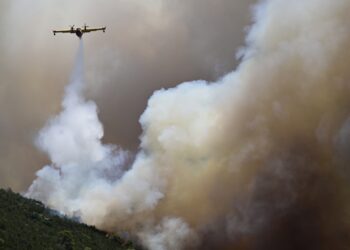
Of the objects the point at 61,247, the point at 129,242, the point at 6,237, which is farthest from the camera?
the point at 129,242

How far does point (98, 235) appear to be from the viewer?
192875 millimetres

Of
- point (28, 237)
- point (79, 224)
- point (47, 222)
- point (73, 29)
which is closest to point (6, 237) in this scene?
point (28, 237)

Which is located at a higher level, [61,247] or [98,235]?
[98,235]

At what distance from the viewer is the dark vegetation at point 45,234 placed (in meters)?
147

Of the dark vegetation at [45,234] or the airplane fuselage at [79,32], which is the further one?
the airplane fuselage at [79,32]

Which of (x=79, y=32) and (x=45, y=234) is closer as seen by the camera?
(x=45, y=234)

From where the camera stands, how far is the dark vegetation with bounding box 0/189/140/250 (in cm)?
14735

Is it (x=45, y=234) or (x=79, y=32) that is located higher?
(x=79, y=32)

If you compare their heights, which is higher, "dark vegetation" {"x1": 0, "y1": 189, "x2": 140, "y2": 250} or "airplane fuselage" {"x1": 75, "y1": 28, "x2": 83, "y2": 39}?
"airplane fuselage" {"x1": 75, "y1": 28, "x2": 83, "y2": 39}

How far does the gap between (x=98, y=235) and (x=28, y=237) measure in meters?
43.5

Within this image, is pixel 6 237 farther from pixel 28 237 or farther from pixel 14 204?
pixel 14 204

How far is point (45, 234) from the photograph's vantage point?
165 meters

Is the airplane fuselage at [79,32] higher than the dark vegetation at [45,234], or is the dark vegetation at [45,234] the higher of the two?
the airplane fuselage at [79,32]

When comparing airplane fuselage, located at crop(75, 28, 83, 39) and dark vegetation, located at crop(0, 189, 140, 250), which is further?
airplane fuselage, located at crop(75, 28, 83, 39)
